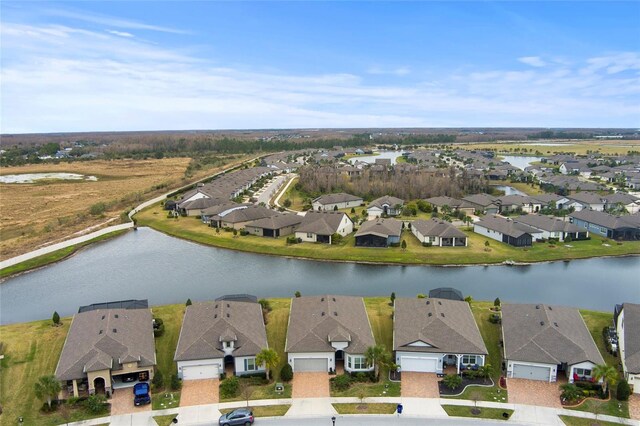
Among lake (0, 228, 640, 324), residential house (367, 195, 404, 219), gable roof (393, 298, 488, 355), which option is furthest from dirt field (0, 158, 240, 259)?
gable roof (393, 298, 488, 355)

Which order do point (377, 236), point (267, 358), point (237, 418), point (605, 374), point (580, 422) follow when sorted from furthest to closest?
point (377, 236), point (267, 358), point (605, 374), point (580, 422), point (237, 418)

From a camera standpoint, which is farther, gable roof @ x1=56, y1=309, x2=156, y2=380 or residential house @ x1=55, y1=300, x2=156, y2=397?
gable roof @ x1=56, y1=309, x2=156, y2=380

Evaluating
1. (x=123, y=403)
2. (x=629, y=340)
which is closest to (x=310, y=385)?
(x=123, y=403)

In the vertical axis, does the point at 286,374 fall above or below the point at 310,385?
above

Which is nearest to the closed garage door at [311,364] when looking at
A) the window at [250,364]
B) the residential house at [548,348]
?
the window at [250,364]

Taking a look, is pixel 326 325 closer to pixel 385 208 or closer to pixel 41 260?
pixel 41 260

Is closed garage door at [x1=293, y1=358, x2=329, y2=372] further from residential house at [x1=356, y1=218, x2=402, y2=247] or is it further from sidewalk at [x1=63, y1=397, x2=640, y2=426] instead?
residential house at [x1=356, y1=218, x2=402, y2=247]
